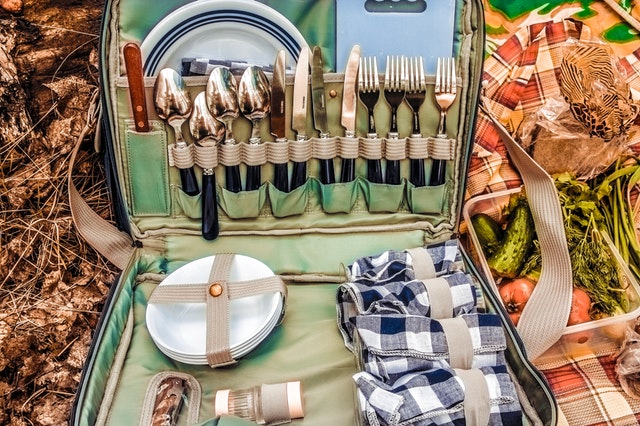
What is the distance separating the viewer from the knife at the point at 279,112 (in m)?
0.87

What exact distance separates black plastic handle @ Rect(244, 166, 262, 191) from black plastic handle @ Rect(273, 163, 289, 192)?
0.03m

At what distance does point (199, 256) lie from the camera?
97cm

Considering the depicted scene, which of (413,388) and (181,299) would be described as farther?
(181,299)

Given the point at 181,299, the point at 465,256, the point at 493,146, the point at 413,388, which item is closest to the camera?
the point at 413,388

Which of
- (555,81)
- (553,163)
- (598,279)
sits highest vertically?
(555,81)

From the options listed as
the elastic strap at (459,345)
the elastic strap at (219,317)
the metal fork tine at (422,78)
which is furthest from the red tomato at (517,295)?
the elastic strap at (219,317)

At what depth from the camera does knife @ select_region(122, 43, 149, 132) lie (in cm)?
84

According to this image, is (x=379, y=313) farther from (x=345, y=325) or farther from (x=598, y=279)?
(x=598, y=279)

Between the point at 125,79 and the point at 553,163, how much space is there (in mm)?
832

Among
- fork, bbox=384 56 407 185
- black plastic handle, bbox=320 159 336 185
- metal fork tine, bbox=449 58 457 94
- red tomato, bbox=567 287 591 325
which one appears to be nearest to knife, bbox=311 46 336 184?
black plastic handle, bbox=320 159 336 185

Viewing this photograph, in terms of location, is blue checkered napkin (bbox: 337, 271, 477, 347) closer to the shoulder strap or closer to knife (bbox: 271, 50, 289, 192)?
knife (bbox: 271, 50, 289, 192)

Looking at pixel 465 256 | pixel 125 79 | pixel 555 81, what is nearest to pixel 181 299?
pixel 125 79

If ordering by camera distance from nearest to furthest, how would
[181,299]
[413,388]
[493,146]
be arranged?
[413,388] → [181,299] → [493,146]

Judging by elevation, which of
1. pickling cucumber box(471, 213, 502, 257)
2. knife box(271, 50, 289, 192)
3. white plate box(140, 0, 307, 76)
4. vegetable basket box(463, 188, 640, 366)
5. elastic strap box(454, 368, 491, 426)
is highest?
white plate box(140, 0, 307, 76)
